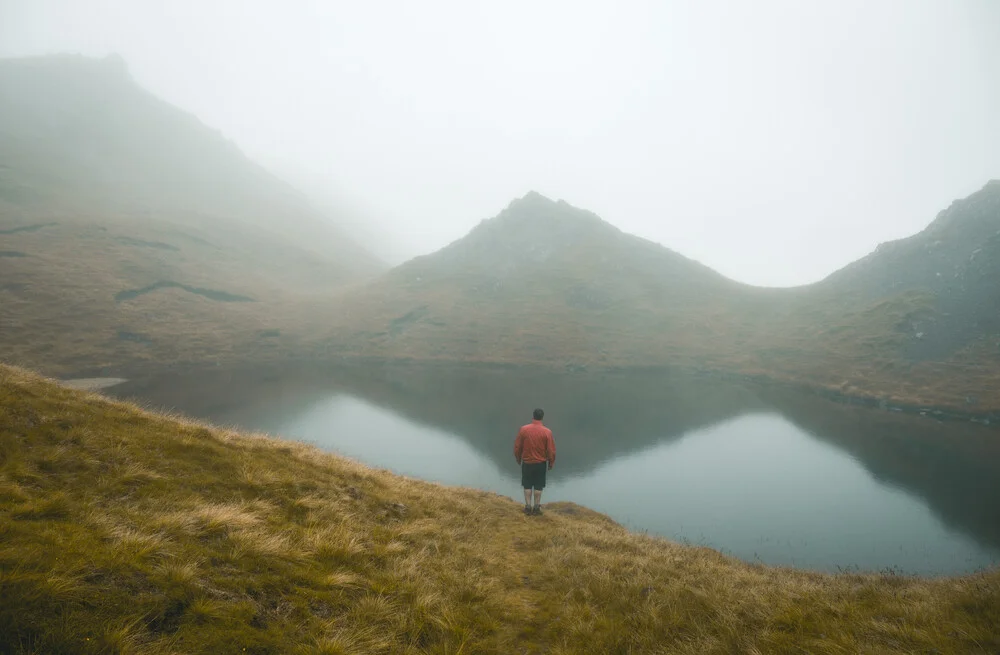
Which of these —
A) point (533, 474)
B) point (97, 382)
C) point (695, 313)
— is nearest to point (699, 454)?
point (533, 474)

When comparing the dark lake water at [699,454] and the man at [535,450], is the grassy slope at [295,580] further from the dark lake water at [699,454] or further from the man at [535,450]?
the dark lake water at [699,454]

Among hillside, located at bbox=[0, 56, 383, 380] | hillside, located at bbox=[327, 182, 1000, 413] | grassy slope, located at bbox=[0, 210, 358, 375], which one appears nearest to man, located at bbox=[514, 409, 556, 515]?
hillside, located at bbox=[327, 182, 1000, 413]

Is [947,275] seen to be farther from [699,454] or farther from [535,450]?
[535,450]

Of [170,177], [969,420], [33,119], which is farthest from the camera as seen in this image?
[170,177]

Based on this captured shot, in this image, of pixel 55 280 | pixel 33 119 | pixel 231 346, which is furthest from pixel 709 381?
pixel 33 119

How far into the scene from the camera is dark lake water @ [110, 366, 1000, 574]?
21891mm

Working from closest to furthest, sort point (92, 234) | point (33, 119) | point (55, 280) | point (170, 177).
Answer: point (55, 280), point (92, 234), point (33, 119), point (170, 177)

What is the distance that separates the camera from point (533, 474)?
645 inches

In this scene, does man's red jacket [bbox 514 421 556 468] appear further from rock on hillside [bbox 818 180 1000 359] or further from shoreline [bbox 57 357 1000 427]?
rock on hillside [bbox 818 180 1000 359]

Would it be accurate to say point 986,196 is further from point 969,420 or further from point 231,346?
point 231,346

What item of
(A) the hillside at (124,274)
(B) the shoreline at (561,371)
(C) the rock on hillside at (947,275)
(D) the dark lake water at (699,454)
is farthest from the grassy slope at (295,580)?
(C) the rock on hillside at (947,275)

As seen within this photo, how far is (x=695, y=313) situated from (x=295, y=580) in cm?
10490

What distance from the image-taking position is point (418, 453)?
32.4 metres

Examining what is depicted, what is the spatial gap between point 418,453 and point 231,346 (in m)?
55.5
